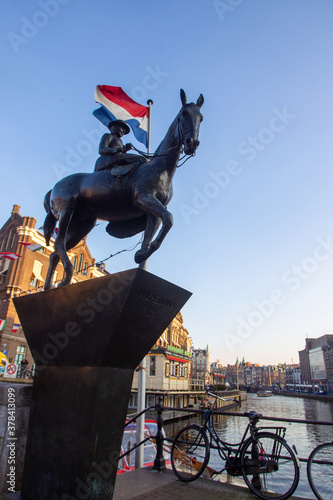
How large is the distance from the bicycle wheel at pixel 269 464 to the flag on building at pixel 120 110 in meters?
6.87

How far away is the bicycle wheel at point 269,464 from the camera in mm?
4098

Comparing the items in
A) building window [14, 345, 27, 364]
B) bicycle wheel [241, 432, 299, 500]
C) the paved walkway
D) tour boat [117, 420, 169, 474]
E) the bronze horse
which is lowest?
tour boat [117, 420, 169, 474]

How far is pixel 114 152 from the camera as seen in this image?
4488 mm

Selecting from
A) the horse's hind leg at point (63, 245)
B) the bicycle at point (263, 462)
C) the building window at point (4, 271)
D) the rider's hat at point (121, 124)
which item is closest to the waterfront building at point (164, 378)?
the building window at point (4, 271)

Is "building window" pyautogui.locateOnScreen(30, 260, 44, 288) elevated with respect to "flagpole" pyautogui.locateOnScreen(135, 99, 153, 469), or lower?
elevated

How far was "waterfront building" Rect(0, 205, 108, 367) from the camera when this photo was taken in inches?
1112

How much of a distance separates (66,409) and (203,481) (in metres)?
2.85

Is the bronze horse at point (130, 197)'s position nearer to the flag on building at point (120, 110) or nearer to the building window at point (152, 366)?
the flag on building at point (120, 110)

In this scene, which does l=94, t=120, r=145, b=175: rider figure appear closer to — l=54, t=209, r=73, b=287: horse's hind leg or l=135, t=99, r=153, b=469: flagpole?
l=54, t=209, r=73, b=287: horse's hind leg

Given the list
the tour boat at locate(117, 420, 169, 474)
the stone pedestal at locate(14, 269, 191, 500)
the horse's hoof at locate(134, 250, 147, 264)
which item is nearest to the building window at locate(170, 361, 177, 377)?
the tour boat at locate(117, 420, 169, 474)

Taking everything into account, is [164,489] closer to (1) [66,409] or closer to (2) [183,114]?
(1) [66,409]

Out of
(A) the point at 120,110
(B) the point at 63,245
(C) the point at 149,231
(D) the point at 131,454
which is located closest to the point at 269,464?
(C) the point at 149,231

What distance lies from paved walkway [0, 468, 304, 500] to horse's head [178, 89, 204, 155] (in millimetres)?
4451

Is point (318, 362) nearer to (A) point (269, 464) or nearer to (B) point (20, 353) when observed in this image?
(B) point (20, 353)
